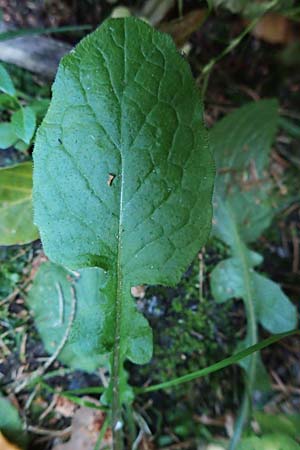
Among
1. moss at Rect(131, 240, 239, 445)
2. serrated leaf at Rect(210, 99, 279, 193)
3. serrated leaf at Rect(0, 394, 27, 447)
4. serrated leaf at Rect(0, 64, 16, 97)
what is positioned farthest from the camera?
serrated leaf at Rect(210, 99, 279, 193)

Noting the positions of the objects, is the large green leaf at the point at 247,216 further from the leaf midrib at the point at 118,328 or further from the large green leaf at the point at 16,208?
Answer: the large green leaf at the point at 16,208

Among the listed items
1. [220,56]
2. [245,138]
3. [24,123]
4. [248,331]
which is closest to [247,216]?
[245,138]

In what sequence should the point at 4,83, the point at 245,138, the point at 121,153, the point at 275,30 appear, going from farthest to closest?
the point at 275,30, the point at 245,138, the point at 4,83, the point at 121,153

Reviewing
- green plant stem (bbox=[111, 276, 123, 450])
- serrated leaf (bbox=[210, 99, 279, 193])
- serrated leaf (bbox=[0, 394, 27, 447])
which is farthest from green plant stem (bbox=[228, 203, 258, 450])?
serrated leaf (bbox=[0, 394, 27, 447])

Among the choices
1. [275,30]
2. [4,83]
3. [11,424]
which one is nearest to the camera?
[4,83]

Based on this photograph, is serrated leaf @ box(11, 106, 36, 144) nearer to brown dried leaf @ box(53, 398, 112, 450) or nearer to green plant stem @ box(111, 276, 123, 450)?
green plant stem @ box(111, 276, 123, 450)

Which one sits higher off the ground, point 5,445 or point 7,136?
point 7,136

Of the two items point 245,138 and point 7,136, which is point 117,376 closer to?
point 7,136
